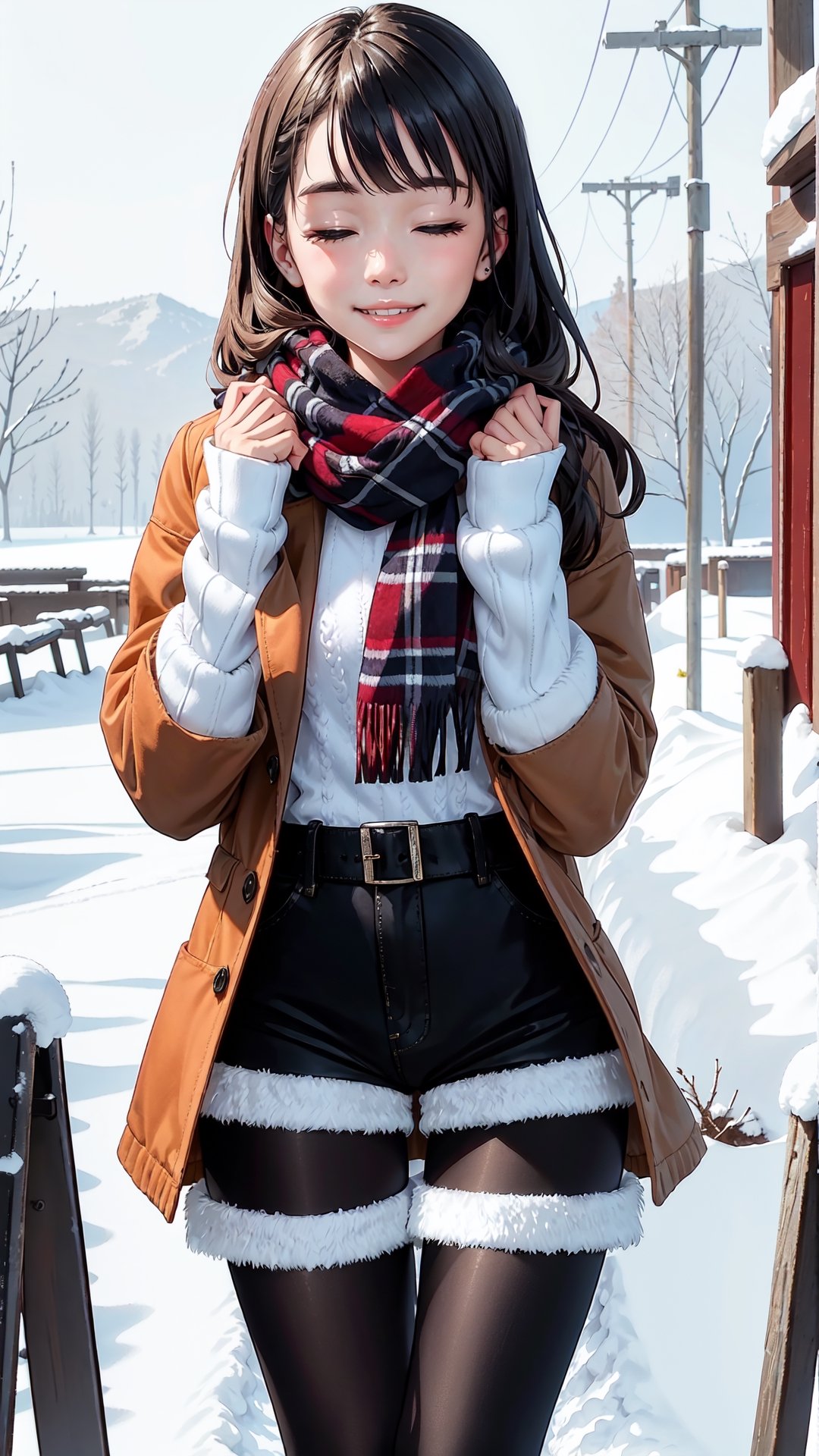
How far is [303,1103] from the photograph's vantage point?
147 cm

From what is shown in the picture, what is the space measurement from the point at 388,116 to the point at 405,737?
677mm

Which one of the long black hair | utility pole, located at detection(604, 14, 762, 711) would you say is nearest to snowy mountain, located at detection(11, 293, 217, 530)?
utility pole, located at detection(604, 14, 762, 711)

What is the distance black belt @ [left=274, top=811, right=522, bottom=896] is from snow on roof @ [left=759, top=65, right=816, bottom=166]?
5.53 m

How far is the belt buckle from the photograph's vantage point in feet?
4.87

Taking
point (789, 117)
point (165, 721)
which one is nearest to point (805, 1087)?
point (165, 721)

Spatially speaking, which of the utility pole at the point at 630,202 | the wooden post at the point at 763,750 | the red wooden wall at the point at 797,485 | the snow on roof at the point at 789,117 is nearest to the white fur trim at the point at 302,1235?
the wooden post at the point at 763,750

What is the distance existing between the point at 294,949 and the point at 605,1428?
1649mm

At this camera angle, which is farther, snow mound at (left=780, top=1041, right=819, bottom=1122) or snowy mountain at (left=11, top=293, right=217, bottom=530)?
snowy mountain at (left=11, top=293, right=217, bottom=530)

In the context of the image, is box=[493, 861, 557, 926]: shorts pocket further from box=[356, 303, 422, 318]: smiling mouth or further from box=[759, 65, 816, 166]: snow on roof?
box=[759, 65, 816, 166]: snow on roof

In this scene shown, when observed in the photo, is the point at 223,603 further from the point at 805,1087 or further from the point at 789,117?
the point at 789,117

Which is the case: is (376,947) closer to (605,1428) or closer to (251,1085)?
(251,1085)

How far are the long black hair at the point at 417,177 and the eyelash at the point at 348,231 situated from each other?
40mm

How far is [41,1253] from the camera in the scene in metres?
1.49

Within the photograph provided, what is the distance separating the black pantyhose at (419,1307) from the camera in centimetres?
139
